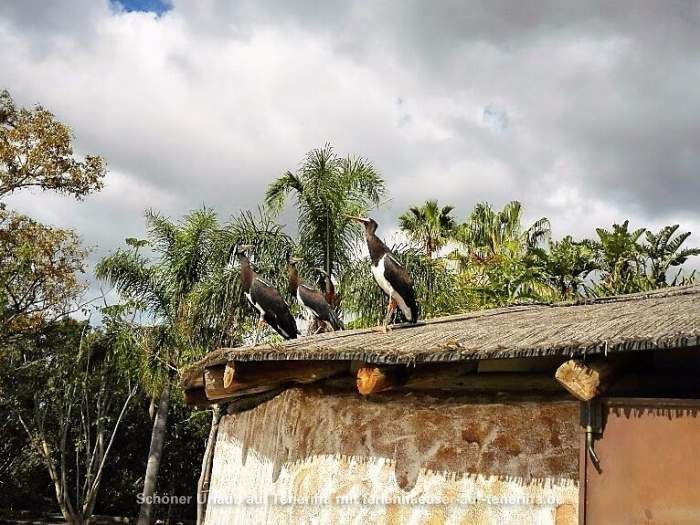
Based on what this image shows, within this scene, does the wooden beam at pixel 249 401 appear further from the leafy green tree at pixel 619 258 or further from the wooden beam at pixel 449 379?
the leafy green tree at pixel 619 258

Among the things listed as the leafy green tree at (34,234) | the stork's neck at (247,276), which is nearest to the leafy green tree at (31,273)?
the leafy green tree at (34,234)

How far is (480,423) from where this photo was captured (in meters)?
5.01

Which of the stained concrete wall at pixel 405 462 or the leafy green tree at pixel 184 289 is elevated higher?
the leafy green tree at pixel 184 289

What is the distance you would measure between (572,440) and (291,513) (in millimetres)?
2361

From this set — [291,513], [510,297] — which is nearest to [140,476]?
[510,297]

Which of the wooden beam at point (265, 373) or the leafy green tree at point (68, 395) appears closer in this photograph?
the wooden beam at point (265, 373)

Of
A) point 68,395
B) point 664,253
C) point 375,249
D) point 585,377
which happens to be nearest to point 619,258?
point 664,253

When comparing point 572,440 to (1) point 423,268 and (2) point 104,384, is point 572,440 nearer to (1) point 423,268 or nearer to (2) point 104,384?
(1) point 423,268

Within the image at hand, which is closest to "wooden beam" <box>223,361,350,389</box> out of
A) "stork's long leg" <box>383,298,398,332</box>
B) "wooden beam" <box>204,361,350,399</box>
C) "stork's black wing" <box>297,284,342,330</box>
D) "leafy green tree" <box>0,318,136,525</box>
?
"wooden beam" <box>204,361,350,399</box>

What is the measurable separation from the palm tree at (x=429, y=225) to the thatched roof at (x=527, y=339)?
14.7 metres

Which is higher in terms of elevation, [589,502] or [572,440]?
[572,440]

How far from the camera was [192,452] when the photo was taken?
2303 centimetres

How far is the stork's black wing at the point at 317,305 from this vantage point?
10.1 metres

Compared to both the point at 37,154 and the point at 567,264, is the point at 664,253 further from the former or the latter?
the point at 37,154
